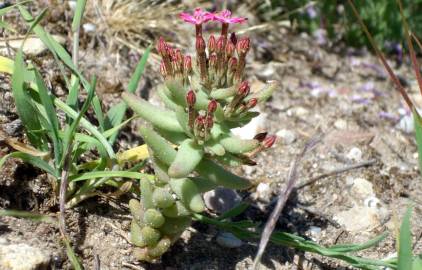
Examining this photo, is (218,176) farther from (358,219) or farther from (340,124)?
(340,124)

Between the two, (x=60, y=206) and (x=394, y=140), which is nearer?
(x=60, y=206)

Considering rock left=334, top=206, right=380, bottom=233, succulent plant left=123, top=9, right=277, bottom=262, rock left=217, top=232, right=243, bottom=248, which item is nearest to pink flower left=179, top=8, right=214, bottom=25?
succulent plant left=123, top=9, right=277, bottom=262

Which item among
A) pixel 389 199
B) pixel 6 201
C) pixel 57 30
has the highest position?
pixel 57 30

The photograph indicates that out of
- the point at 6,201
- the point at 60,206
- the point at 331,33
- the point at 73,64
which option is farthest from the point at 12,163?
the point at 331,33

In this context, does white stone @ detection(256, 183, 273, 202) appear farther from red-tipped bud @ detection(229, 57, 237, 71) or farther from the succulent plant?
red-tipped bud @ detection(229, 57, 237, 71)

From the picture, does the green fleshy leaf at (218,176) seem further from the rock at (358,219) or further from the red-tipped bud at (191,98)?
the rock at (358,219)

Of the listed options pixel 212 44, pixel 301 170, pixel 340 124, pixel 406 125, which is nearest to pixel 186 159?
pixel 212 44

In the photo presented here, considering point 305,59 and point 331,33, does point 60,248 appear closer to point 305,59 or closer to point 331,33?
point 305,59
